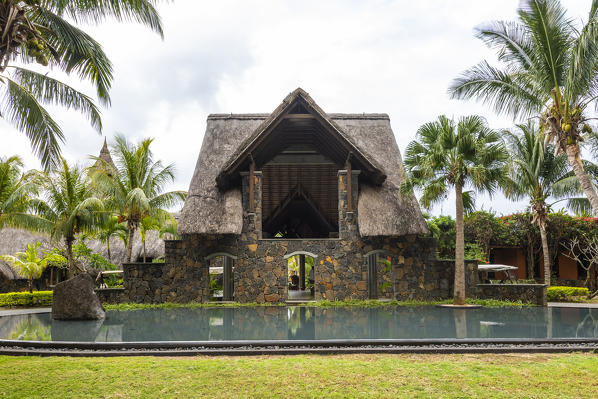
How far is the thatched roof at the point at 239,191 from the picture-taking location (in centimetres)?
1516

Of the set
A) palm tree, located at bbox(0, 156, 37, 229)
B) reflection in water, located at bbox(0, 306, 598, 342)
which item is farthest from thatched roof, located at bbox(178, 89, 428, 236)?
palm tree, located at bbox(0, 156, 37, 229)

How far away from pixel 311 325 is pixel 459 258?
6520 millimetres

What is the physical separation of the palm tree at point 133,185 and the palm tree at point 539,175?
13847 millimetres

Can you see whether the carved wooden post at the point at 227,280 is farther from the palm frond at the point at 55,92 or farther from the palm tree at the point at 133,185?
the palm frond at the point at 55,92

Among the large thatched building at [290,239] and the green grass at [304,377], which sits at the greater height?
the large thatched building at [290,239]

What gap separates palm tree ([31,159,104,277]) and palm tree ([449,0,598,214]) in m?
13.0

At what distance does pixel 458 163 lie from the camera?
14086mm

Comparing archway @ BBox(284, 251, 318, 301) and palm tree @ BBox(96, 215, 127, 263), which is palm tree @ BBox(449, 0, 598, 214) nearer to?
archway @ BBox(284, 251, 318, 301)

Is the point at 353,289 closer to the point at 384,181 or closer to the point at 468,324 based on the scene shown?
the point at 384,181

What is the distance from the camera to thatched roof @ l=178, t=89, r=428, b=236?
1516 cm

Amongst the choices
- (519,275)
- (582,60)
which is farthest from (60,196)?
(519,275)

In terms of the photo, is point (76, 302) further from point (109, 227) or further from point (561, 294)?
point (561, 294)

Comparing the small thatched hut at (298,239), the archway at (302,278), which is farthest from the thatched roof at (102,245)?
the small thatched hut at (298,239)

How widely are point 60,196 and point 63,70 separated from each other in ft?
29.7
